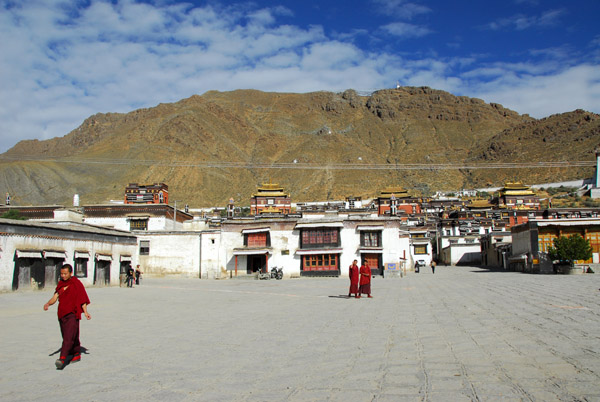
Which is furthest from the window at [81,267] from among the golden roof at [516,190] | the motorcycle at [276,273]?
the golden roof at [516,190]

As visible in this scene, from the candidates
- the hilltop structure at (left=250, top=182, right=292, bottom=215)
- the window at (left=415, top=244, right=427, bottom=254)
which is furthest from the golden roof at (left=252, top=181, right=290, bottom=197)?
the window at (left=415, top=244, right=427, bottom=254)

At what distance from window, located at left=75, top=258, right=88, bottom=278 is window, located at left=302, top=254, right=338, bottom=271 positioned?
1865cm

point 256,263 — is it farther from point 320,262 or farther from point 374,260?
point 374,260

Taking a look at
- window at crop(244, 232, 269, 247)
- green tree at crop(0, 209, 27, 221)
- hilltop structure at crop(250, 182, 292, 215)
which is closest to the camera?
window at crop(244, 232, 269, 247)

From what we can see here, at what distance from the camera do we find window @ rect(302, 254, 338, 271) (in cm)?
4062

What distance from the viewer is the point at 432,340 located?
27.8 feet

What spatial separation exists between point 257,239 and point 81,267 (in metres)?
17.1

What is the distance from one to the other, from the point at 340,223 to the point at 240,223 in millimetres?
8556

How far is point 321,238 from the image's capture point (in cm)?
4091

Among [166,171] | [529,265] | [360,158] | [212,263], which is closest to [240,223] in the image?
[212,263]

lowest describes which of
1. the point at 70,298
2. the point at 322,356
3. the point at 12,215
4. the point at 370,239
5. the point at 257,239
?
the point at 322,356

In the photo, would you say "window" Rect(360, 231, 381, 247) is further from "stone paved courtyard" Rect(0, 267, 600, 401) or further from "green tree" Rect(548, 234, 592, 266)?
"stone paved courtyard" Rect(0, 267, 600, 401)

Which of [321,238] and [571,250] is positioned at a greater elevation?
[321,238]

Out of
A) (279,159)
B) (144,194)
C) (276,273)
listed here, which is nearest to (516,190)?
(144,194)
